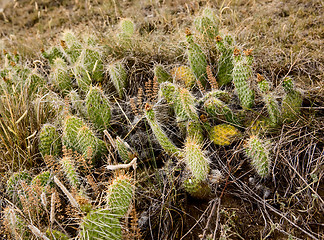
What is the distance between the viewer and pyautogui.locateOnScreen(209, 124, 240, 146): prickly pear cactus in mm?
2219

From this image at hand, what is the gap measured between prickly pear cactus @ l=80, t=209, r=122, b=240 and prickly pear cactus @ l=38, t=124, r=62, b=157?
1.00 metres

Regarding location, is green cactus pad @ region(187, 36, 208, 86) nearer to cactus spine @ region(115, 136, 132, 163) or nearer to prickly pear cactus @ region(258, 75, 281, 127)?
prickly pear cactus @ region(258, 75, 281, 127)

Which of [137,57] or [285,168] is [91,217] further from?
[137,57]

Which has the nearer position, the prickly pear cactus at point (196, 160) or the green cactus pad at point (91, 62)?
the prickly pear cactus at point (196, 160)

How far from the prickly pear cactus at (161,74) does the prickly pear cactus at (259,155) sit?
1.14 m

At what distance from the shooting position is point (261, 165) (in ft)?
6.25

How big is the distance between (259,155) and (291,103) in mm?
571

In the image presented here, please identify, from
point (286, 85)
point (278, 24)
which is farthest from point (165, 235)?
point (278, 24)

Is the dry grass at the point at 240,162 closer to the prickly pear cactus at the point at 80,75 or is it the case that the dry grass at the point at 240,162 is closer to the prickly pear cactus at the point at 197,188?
the prickly pear cactus at the point at 197,188

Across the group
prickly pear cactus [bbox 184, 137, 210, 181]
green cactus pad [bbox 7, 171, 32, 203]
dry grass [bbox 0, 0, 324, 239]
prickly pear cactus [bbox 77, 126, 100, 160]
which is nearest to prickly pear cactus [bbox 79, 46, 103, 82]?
dry grass [bbox 0, 0, 324, 239]

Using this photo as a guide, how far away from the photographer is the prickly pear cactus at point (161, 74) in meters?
2.73

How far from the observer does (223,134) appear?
224 cm

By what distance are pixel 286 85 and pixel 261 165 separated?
646 mm

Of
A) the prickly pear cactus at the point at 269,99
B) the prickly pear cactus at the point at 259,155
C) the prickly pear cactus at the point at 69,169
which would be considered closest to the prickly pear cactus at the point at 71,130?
the prickly pear cactus at the point at 69,169
